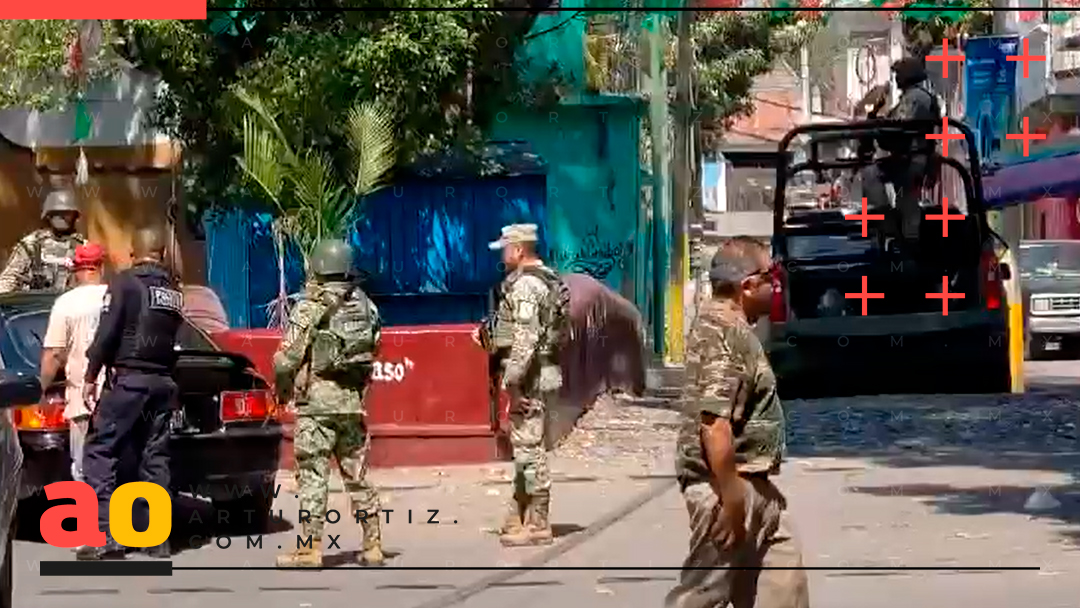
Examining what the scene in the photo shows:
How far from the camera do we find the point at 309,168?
54.1 feet

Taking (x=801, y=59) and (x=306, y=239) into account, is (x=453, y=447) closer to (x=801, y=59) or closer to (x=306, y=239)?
(x=306, y=239)

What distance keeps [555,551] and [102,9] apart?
768 centimetres

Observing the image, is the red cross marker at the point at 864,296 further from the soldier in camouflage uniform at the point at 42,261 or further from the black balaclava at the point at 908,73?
the soldier in camouflage uniform at the point at 42,261

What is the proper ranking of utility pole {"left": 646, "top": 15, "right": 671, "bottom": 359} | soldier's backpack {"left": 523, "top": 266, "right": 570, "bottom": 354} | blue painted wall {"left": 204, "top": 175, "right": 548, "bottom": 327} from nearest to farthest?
soldier's backpack {"left": 523, "top": 266, "right": 570, "bottom": 354} < blue painted wall {"left": 204, "top": 175, "right": 548, "bottom": 327} < utility pole {"left": 646, "top": 15, "right": 671, "bottom": 359}

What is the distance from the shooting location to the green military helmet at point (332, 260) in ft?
33.8

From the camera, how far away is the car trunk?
11.1 metres

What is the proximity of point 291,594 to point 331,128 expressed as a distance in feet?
25.9

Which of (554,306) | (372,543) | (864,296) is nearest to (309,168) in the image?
(864,296)

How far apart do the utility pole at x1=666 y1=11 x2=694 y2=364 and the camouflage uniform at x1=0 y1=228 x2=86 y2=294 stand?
9.98m

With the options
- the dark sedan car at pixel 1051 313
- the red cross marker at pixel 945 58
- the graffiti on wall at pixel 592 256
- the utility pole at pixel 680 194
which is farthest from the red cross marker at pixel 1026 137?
the graffiti on wall at pixel 592 256

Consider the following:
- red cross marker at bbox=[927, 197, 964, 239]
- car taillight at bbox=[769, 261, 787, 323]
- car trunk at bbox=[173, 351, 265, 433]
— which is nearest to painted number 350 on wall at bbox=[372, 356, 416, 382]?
car trunk at bbox=[173, 351, 265, 433]

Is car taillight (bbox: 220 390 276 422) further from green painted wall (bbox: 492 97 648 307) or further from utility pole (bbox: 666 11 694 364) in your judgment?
utility pole (bbox: 666 11 694 364)

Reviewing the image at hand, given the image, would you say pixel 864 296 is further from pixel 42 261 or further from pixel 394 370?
pixel 42 261

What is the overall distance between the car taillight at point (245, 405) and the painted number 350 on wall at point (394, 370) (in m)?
2.72
